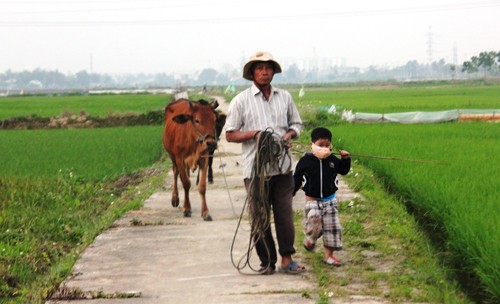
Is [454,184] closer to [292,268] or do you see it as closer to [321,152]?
[321,152]

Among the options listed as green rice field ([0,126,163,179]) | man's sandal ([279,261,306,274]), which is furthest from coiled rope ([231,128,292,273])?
green rice field ([0,126,163,179])

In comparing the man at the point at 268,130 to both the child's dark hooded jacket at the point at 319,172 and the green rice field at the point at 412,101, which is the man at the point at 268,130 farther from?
the green rice field at the point at 412,101

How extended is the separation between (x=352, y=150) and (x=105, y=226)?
560cm

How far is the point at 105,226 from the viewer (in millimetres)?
8438

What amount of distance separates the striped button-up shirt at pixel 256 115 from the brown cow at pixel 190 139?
220 centimetres

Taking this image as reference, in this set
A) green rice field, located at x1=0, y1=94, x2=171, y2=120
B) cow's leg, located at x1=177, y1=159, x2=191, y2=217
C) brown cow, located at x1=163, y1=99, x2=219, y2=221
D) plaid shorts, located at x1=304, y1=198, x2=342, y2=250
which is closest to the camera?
plaid shorts, located at x1=304, y1=198, x2=342, y2=250

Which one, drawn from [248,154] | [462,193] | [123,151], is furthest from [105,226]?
[123,151]

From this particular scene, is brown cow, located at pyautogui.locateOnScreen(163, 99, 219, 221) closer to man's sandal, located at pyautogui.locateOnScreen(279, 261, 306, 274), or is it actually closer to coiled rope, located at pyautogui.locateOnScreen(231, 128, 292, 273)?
coiled rope, located at pyautogui.locateOnScreen(231, 128, 292, 273)

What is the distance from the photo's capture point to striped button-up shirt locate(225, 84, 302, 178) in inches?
239

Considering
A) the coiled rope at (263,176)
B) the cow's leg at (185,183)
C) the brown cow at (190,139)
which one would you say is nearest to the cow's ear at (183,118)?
the brown cow at (190,139)

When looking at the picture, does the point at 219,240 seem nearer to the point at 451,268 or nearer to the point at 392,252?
the point at 392,252

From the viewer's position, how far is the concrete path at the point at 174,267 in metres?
5.59

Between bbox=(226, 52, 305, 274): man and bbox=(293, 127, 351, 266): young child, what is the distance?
0.15 meters

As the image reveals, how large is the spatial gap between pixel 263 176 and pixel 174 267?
1140 mm
